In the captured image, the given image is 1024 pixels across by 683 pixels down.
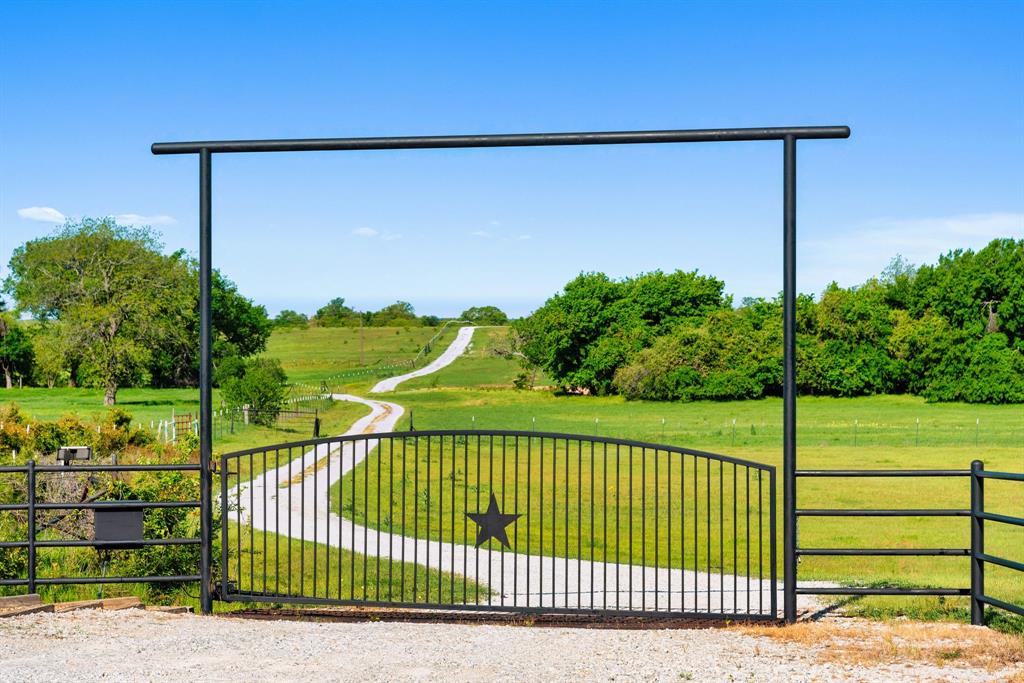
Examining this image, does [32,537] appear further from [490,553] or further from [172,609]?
[490,553]

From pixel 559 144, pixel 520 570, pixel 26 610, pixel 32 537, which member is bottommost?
pixel 520 570

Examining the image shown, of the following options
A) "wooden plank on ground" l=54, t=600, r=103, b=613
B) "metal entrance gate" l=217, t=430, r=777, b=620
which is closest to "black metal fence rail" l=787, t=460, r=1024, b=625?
"metal entrance gate" l=217, t=430, r=777, b=620

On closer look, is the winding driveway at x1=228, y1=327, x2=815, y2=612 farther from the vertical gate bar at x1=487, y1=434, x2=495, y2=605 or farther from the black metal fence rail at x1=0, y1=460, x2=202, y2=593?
the black metal fence rail at x1=0, y1=460, x2=202, y2=593

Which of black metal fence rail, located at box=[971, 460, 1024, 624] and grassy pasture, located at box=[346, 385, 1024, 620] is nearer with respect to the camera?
black metal fence rail, located at box=[971, 460, 1024, 624]

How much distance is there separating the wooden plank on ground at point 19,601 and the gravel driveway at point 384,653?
300mm

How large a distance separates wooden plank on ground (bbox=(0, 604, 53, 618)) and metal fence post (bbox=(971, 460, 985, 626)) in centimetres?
715

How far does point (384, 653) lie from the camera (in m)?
7.12

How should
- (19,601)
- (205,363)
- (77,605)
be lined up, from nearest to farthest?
1. (19,601)
2. (77,605)
3. (205,363)

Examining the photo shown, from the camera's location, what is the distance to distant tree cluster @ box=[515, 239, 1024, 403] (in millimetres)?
54562

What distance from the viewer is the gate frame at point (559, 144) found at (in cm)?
812

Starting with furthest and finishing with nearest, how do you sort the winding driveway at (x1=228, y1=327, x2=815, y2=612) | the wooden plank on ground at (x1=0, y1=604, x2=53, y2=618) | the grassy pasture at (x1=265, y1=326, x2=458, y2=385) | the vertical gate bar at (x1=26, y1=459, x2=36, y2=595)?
the grassy pasture at (x1=265, y1=326, x2=458, y2=385)
the winding driveway at (x1=228, y1=327, x2=815, y2=612)
the vertical gate bar at (x1=26, y1=459, x2=36, y2=595)
the wooden plank on ground at (x1=0, y1=604, x2=53, y2=618)

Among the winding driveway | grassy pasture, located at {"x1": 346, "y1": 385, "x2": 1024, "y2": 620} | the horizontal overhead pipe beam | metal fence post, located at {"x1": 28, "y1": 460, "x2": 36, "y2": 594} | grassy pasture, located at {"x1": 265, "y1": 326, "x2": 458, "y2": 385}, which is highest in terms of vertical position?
the horizontal overhead pipe beam

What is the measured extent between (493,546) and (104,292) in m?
51.3

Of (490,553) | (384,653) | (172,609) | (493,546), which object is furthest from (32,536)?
(493,546)
